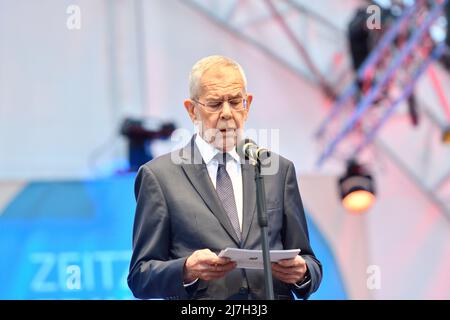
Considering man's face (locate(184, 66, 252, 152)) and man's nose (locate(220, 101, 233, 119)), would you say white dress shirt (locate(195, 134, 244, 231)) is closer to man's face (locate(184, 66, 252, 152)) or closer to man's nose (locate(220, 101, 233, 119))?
man's face (locate(184, 66, 252, 152))

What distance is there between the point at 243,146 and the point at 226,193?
16 cm

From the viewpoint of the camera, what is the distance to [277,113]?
8555mm

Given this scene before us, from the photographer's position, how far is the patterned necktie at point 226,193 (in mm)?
2801

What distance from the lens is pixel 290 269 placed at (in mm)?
2678

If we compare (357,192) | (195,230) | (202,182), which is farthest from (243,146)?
(357,192)

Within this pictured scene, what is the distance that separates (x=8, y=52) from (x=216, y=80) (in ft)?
18.9

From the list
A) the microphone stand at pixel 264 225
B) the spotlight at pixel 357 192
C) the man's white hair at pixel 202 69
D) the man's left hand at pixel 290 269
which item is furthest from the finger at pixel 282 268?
the spotlight at pixel 357 192

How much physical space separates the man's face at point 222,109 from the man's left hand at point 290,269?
42 cm

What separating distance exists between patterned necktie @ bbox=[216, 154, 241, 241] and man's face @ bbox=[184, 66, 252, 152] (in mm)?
58

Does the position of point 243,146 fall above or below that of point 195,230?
above

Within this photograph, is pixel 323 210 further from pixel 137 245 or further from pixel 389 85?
pixel 137 245

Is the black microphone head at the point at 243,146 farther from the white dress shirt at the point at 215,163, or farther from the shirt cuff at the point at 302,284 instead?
the shirt cuff at the point at 302,284

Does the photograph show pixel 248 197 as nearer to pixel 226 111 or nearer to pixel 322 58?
pixel 226 111

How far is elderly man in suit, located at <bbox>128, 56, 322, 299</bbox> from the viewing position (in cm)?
271
